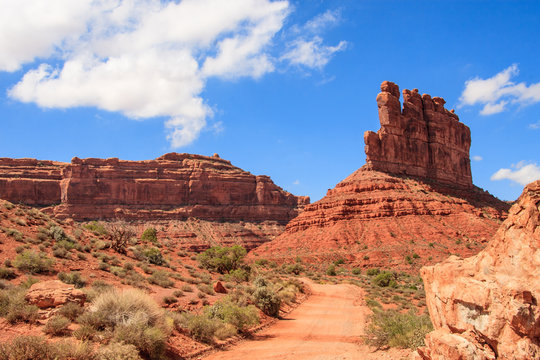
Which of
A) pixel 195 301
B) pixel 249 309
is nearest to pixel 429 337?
pixel 249 309

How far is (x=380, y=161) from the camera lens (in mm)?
76625

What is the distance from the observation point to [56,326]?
→ 9.85 m

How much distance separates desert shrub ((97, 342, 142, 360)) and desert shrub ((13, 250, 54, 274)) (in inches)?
355

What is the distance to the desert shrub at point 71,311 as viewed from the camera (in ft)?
35.3

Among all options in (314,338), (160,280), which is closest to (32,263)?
(160,280)

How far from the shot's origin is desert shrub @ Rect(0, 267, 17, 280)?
1484 centimetres

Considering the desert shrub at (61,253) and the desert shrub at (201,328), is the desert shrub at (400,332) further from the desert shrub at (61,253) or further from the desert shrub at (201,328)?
the desert shrub at (61,253)

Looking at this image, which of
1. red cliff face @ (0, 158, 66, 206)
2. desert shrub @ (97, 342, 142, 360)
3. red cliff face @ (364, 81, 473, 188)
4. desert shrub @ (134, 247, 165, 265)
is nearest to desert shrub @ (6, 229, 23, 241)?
desert shrub @ (134, 247, 165, 265)

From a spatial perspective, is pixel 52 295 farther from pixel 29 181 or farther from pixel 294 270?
pixel 29 181

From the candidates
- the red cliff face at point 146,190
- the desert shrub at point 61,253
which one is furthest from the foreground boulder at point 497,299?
the red cliff face at point 146,190

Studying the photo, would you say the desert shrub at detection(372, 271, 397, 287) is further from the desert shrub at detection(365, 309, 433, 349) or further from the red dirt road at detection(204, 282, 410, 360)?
the desert shrub at detection(365, 309, 433, 349)

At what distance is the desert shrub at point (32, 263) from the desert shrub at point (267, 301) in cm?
856

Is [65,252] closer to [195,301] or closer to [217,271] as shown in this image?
[195,301]

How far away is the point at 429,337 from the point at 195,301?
12026mm
